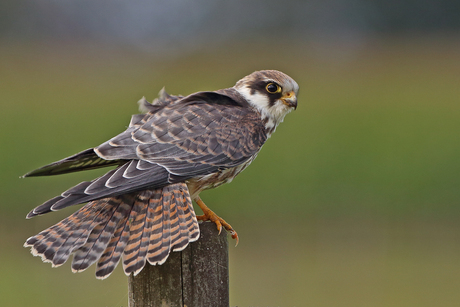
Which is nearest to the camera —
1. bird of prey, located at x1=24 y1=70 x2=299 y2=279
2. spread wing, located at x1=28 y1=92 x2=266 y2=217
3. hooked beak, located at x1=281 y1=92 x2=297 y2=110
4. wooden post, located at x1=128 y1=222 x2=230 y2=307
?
wooden post, located at x1=128 y1=222 x2=230 y2=307

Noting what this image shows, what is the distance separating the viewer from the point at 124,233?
261cm

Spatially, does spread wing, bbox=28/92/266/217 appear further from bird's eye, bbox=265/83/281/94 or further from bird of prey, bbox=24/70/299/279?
bird's eye, bbox=265/83/281/94

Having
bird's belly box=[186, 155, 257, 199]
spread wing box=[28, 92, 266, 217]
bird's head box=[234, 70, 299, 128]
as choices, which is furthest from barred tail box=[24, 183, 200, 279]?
bird's head box=[234, 70, 299, 128]

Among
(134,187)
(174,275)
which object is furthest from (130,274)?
(134,187)

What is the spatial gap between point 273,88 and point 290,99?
0.43ft

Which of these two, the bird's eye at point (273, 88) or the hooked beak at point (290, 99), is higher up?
the bird's eye at point (273, 88)

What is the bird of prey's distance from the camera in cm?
250

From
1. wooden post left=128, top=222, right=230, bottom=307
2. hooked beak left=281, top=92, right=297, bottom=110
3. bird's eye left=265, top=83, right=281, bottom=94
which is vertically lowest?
wooden post left=128, top=222, right=230, bottom=307

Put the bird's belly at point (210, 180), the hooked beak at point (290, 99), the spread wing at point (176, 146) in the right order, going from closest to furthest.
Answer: the spread wing at point (176, 146), the bird's belly at point (210, 180), the hooked beak at point (290, 99)

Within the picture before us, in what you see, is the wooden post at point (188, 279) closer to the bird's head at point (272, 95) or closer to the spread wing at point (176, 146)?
the spread wing at point (176, 146)

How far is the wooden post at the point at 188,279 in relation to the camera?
94.3 inches

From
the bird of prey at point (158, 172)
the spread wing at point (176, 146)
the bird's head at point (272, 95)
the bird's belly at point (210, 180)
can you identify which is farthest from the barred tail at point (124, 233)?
the bird's head at point (272, 95)

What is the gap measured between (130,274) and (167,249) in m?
0.19

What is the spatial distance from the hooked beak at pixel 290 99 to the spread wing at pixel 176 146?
0.20m
